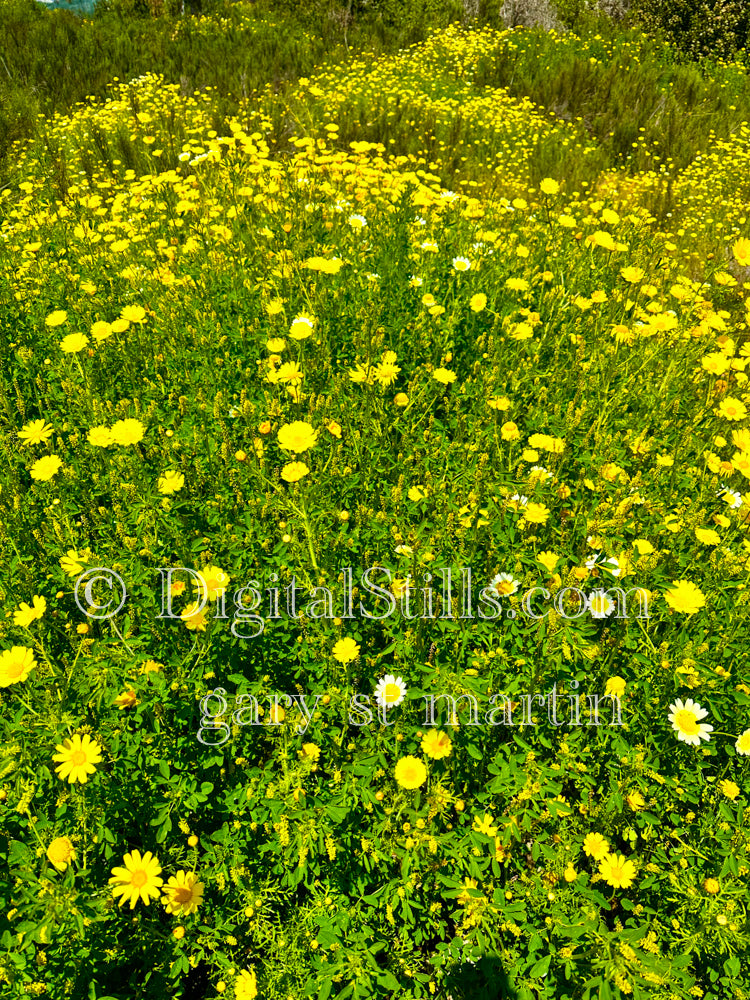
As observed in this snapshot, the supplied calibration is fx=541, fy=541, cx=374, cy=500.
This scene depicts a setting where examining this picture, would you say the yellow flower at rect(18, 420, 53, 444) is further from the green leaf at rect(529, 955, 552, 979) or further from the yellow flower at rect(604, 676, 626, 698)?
the green leaf at rect(529, 955, 552, 979)

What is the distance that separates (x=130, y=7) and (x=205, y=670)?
1622 cm

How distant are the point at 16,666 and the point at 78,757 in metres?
0.36

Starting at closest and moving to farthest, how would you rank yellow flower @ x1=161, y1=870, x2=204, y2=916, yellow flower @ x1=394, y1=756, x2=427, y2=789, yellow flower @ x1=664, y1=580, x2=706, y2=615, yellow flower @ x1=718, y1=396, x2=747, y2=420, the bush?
yellow flower @ x1=161, y1=870, x2=204, y2=916 < yellow flower @ x1=394, y1=756, x2=427, y2=789 < yellow flower @ x1=664, y1=580, x2=706, y2=615 < yellow flower @ x1=718, y1=396, x2=747, y2=420 < the bush

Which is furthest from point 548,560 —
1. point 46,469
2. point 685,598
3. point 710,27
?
point 710,27

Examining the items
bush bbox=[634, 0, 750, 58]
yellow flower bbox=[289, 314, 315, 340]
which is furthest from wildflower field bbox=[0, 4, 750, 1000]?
bush bbox=[634, 0, 750, 58]

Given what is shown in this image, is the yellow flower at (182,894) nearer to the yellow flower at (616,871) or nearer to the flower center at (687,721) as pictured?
the yellow flower at (616,871)

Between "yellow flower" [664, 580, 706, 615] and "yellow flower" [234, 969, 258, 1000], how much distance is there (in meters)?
1.79

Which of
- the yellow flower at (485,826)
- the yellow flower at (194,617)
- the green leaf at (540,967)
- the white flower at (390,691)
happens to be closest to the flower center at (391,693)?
the white flower at (390,691)

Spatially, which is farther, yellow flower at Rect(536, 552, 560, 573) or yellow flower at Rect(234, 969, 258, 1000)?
yellow flower at Rect(536, 552, 560, 573)

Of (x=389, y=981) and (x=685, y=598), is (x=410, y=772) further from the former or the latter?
(x=685, y=598)

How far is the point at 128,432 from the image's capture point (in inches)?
86.6

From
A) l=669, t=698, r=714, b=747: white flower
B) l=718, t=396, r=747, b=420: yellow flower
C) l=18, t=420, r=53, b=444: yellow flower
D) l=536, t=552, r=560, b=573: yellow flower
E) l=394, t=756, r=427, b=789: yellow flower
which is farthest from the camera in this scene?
l=718, t=396, r=747, b=420: yellow flower

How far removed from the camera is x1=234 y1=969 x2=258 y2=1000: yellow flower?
4.93 ft

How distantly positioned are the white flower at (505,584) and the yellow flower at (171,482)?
130 centimetres
